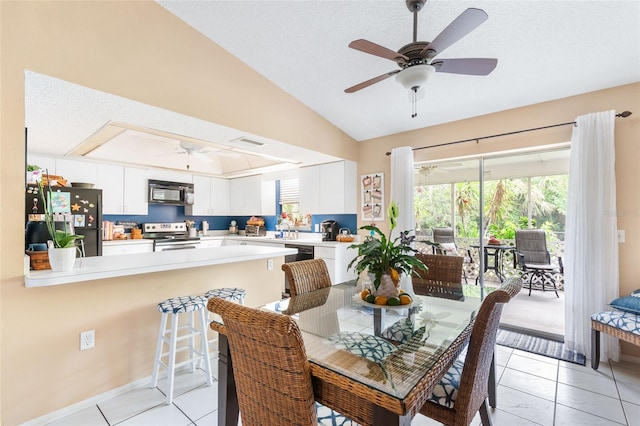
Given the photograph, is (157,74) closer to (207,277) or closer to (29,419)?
(207,277)

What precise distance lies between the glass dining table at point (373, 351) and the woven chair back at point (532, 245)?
6.66 ft

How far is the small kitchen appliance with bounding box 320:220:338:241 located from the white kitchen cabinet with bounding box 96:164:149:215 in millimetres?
3014

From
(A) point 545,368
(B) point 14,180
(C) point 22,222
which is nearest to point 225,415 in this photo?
(C) point 22,222

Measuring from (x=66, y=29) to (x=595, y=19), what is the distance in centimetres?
362

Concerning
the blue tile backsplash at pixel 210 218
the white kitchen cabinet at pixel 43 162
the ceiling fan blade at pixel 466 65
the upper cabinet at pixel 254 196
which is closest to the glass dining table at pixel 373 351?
the ceiling fan blade at pixel 466 65

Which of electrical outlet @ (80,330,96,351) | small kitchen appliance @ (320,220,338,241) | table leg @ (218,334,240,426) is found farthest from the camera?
small kitchen appliance @ (320,220,338,241)

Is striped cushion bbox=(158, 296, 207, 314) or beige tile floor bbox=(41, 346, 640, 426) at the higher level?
striped cushion bbox=(158, 296, 207, 314)

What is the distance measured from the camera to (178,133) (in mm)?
2961

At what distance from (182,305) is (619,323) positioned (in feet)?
11.0

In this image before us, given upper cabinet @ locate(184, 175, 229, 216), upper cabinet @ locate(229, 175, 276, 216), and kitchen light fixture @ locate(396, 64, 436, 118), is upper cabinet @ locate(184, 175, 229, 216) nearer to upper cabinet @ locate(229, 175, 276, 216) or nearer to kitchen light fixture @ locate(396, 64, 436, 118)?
upper cabinet @ locate(229, 175, 276, 216)

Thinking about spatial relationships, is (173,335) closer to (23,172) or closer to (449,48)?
(23,172)

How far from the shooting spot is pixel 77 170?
412 cm

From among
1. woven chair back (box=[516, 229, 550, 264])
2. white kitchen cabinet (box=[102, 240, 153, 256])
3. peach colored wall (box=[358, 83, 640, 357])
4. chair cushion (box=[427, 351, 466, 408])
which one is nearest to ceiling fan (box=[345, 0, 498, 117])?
chair cushion (box=[427, 351, 466, 408])

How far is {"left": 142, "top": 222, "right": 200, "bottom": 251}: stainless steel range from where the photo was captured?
472 cm
